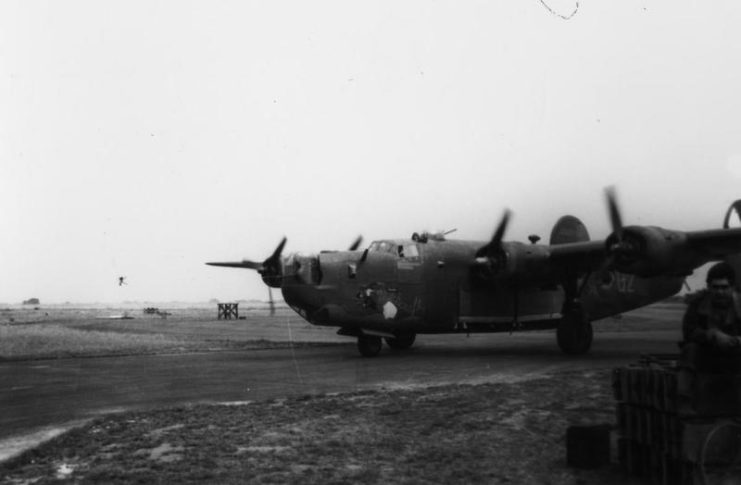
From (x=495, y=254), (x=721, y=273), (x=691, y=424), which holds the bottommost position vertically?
(x=691, y=424)

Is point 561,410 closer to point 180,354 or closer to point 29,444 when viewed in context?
point 29,444

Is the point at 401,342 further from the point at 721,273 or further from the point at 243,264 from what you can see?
the point at 721,273

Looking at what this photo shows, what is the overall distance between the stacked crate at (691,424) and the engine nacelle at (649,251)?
9788mm

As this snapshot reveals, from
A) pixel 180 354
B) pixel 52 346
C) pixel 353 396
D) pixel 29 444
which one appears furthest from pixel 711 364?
pixel 52 346

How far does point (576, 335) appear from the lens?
66.5 ft

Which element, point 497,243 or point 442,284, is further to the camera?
point 442,284

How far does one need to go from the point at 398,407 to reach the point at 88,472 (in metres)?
4.96

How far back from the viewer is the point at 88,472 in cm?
718

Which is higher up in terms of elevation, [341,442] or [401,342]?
[341,442]

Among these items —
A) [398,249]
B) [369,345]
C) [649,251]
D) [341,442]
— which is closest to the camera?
[341,442]

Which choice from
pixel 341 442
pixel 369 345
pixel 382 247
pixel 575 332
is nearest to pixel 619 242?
pixel 575 332

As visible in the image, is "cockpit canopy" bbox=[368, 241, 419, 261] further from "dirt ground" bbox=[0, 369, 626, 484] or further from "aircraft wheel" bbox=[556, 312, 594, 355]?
"dirt ground" bbox=[0, 369, 626, 484]

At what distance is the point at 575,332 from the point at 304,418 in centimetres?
1237

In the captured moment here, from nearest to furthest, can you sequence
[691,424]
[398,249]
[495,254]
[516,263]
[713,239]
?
[691,424], [713,239], [516,263], [495,254], [398,249]
